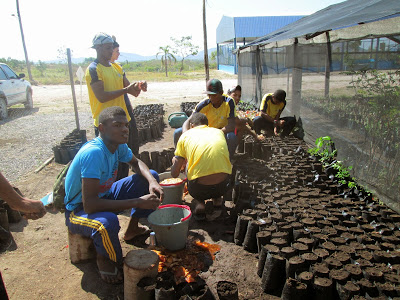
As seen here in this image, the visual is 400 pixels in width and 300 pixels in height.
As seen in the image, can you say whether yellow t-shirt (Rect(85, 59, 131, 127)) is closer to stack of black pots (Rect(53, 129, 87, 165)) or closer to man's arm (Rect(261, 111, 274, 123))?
stack of black pots (Rect(53, 129, 87, 165))

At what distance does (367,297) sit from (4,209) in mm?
3695

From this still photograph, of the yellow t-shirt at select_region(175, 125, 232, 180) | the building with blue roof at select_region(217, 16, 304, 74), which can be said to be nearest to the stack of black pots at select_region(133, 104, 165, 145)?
the yellow t-shirt at select_region(175, 125, 232, 180)

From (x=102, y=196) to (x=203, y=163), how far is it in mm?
1151

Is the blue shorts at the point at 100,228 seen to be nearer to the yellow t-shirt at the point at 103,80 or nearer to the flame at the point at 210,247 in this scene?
the flame at the point at 210,247

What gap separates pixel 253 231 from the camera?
9.82 feet

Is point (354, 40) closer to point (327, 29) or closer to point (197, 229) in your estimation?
point (327, 29)

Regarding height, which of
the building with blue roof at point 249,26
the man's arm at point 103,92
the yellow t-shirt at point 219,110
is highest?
the building with blue roof at point 249,26

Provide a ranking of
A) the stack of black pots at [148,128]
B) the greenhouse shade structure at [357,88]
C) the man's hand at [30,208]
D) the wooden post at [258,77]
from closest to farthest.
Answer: the man's hand at [30,208], the greenhouse shade structure at [357,88], the stack of black pots at [148,128], the wooden post at [258,77]

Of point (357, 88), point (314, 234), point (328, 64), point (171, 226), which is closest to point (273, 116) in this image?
point (328, 64)

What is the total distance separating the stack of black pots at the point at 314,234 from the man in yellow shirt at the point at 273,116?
92.1 inches

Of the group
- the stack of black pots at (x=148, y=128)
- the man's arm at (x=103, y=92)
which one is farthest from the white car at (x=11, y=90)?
the man's arm at (x=103, y=92)

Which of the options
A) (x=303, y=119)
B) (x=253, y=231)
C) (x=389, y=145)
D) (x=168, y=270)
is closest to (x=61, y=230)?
(x=168, y=270)

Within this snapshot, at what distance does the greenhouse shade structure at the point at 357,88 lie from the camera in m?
3.70

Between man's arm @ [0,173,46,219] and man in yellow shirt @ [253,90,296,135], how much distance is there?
5462mm
